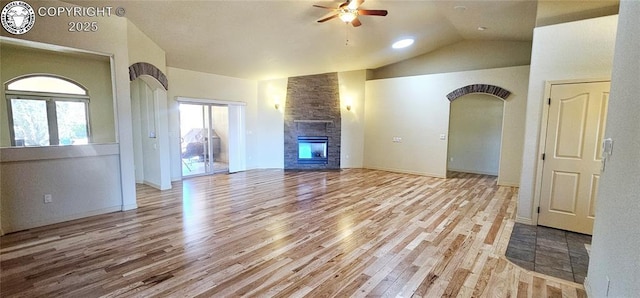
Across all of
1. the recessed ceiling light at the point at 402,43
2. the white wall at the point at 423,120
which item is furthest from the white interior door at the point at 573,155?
the recessed ceiling light at the point at 402,43

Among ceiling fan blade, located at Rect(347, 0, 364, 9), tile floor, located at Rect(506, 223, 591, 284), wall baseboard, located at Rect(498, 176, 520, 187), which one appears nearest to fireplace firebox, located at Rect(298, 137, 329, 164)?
wall baseboard, located at Rect(498, 176, 520, 187)

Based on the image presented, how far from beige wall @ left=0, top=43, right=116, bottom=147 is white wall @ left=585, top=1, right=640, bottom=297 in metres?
5.56

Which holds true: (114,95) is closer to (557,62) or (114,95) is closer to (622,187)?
(622,187)

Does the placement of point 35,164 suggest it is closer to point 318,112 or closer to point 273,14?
point 273,14

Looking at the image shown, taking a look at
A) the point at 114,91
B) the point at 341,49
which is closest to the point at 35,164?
the point at 114,91

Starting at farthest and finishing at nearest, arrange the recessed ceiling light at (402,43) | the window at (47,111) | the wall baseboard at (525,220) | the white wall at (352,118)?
the white wall at (352,118) < the recessed ceiling light at (402,43) < the wall baseboard at (525,220) < the window at (47,111)

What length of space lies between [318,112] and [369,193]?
136 inches

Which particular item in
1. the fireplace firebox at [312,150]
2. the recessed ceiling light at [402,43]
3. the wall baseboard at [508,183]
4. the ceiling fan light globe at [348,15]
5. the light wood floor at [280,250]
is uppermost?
the recessed ceiling light at [402,43]

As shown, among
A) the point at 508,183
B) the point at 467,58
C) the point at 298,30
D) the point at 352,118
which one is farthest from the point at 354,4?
the point at 508,183

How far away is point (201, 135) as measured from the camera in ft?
22.9

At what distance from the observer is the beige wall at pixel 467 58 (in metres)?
6.05

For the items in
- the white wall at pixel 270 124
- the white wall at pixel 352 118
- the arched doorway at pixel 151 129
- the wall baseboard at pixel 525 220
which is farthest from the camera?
the white wall at pixel 270 124

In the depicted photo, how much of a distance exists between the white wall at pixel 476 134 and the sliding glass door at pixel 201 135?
618 cm

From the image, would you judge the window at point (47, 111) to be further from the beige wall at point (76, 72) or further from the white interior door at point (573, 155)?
the white interior door at point (573, 155)
